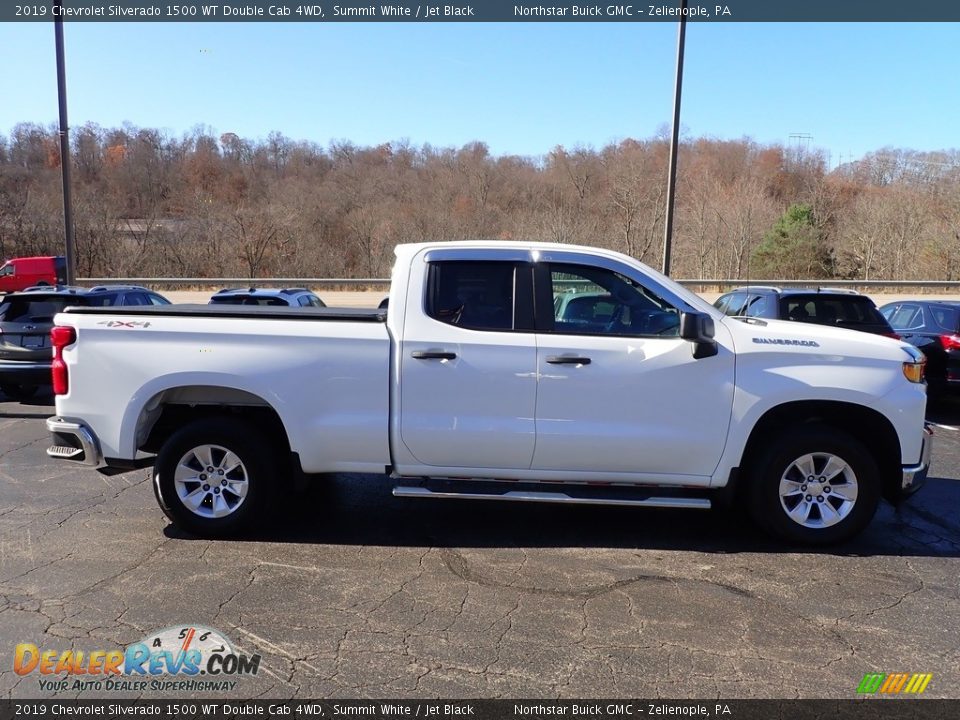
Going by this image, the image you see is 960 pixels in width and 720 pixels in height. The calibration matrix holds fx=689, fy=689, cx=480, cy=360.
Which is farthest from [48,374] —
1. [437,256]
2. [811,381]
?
[811,381]

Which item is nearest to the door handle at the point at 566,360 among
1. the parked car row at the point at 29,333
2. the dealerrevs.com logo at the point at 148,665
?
the dealerrevs.com logo at the point at 148,665

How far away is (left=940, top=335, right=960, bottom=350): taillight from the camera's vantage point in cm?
924

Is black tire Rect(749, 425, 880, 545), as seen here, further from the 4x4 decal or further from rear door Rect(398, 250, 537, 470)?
the 4x4 decal

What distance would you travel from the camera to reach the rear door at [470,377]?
183 inches

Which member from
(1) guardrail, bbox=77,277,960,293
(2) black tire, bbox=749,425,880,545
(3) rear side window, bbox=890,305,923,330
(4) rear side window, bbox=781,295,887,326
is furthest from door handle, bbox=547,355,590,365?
(1) guardrail, bbox=77,277,960,293

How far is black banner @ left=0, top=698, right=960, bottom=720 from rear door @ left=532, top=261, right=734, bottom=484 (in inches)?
72.6

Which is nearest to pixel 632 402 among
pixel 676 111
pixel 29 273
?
pixel 676 111

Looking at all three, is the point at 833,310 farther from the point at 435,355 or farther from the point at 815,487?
the point at 435,355

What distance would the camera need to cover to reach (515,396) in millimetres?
4656

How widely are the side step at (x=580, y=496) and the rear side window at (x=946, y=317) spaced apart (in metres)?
7.07

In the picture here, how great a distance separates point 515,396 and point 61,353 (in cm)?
324

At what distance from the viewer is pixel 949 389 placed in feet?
30.2

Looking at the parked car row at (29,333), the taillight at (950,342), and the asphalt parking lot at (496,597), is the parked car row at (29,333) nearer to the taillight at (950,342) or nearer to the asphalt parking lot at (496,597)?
the asphalt parking lot at (496,597)

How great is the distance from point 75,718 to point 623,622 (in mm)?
2644
